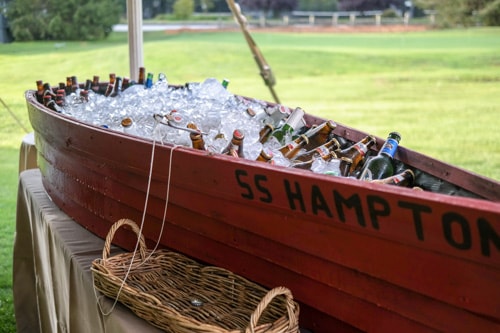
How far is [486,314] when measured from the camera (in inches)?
44.3

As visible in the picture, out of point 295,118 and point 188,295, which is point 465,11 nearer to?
point 295,118

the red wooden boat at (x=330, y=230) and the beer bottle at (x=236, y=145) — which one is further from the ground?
the beer bottle at (x=236, y=145)

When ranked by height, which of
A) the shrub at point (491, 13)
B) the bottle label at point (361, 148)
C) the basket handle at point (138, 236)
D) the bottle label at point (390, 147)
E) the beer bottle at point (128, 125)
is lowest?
the basket handle at point (138, 236)

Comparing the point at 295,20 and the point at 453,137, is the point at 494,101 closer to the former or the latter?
the point at 453,137

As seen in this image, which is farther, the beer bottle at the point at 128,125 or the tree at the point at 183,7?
the tree at the point at 183,7

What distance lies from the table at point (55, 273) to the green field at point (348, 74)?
277 cm

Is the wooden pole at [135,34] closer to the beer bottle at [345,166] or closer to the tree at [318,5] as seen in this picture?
the beer bottle at [345,166]

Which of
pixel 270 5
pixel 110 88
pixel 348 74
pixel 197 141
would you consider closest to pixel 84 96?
pixel 110 88

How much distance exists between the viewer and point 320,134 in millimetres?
2117

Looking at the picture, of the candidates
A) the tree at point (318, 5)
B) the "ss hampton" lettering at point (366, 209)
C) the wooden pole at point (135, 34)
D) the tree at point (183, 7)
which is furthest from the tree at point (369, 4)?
the "ss hampton" lettering at point (366, 209)

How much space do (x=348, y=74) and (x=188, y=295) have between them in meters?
7.61

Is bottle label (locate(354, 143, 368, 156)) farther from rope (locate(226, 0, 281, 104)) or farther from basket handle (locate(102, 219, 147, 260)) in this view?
rope (locate(226, 0, 281, 104))

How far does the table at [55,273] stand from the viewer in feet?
5.74

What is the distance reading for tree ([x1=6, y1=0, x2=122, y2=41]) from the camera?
5.84 m
